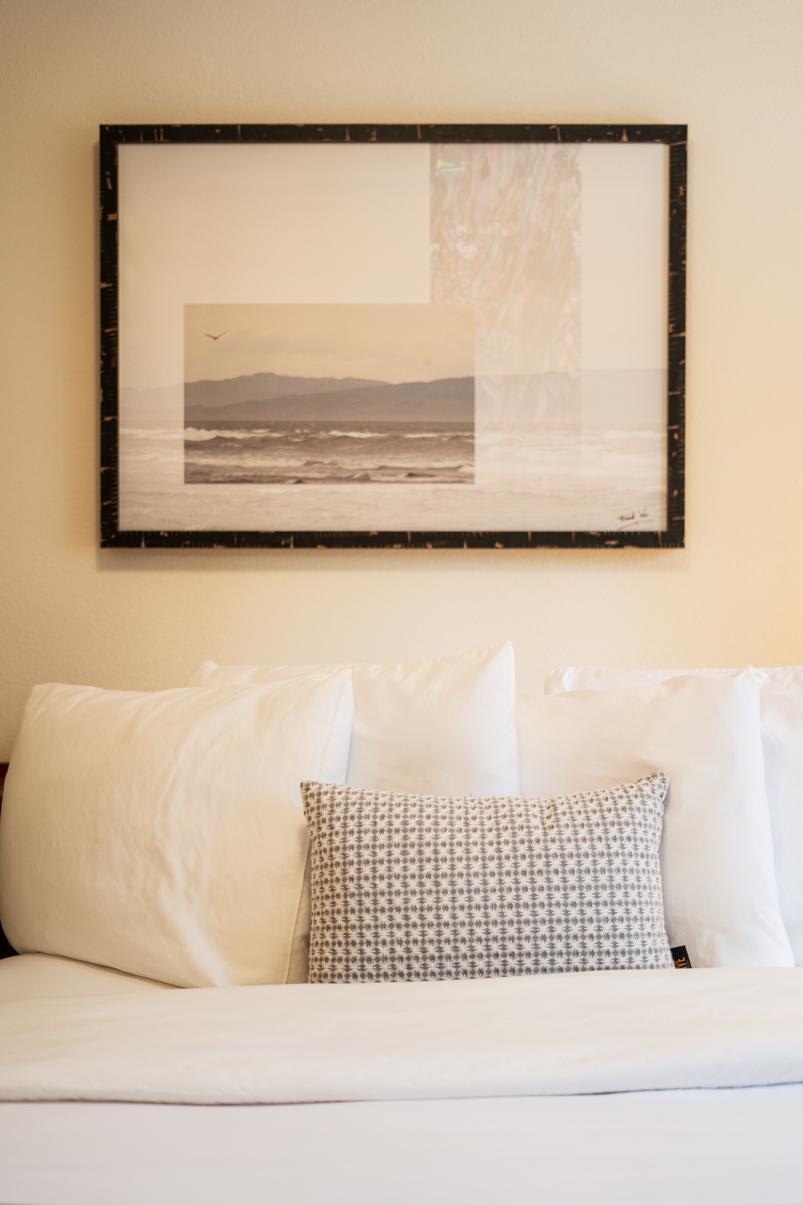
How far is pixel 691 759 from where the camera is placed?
1556 millimetres

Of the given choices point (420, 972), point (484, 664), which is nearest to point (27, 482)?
point (484, 664)

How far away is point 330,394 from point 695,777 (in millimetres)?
1121

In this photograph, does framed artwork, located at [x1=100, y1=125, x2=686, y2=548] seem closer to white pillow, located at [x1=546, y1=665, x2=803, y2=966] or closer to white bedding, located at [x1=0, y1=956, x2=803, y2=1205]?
white pillow, located at [x1=546, y1=665, x2=803, y2=966]

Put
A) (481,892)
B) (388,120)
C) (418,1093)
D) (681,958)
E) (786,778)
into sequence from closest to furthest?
(418,1093)
(481,892)
(681,958)
(786,778)
(388,120)

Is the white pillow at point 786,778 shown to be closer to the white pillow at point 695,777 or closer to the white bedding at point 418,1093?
the white pillow at point 695,777

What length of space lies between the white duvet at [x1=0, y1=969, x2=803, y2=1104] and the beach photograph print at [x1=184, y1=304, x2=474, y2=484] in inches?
48.6

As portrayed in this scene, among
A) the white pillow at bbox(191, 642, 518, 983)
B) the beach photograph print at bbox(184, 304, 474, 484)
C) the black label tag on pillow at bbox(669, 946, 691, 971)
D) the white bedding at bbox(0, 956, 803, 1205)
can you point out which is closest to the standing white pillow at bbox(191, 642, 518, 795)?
the white pillow at bbox(191, 642, 518, 983)

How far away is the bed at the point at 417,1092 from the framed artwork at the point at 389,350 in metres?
1.15

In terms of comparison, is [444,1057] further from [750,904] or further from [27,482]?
[27,482]

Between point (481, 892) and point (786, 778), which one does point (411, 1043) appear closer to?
point (481, 892)

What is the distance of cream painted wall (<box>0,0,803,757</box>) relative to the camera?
2158 mm

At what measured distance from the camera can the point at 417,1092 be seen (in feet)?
3.19

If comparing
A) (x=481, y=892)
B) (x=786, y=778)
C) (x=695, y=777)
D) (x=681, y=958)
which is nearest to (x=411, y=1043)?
(x=481, y=892)

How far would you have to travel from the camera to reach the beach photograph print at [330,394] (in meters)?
2.16
